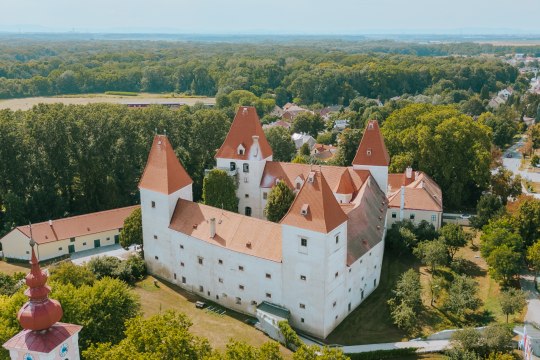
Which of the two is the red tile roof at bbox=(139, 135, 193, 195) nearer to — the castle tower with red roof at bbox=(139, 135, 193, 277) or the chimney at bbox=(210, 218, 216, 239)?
the castle tower with red roof at bbox=(139, 135, 193, 277)

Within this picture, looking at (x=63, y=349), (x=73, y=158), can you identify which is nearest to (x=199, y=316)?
(x=63, y=349)

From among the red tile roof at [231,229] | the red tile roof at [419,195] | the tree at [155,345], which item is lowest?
the red tile roof at [419,195]

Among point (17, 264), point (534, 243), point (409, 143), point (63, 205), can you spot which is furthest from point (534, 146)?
point (17, 264)

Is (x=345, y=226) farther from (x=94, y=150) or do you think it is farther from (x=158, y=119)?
(x=158, y=119)

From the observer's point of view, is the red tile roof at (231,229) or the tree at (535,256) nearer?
the red tile roof at (231,229)

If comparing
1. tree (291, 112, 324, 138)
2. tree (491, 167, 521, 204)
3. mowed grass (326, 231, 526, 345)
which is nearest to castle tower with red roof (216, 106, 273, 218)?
mowed grass (326, 231, 526, 345)

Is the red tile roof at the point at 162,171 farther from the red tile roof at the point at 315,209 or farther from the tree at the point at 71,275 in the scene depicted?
the red tile roof at the point at 315,209

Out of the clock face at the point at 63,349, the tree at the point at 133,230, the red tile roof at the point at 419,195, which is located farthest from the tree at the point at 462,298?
the clock face at the point at 63,349
